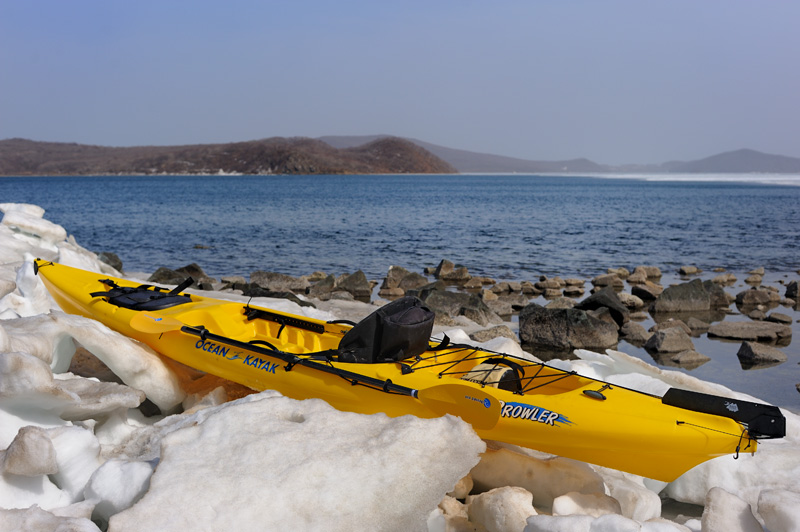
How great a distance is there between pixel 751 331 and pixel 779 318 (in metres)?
1.86

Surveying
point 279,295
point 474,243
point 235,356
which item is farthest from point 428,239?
point 235,356

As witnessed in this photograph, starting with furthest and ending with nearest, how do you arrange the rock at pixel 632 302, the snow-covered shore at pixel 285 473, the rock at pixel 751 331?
the rock at pixel 632 302 < the rock at pixel 751 331 < the snow-covered shore at pixel 285 473

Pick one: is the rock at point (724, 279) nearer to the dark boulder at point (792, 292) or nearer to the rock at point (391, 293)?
the dark boulder at point (792, 292)

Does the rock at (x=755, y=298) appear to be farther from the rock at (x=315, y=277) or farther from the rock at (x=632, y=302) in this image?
the rock at (x=315, y=277)

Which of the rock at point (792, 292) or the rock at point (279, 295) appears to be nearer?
the rock at point (279, 295)

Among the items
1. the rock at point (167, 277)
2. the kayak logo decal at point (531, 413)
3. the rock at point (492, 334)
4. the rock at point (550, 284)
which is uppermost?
the kayak logo decal at point (531, 413)

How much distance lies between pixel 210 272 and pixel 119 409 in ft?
52.3

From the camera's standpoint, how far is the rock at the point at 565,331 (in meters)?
11.1

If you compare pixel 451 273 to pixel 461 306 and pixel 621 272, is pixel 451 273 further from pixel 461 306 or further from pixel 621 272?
pixel 461 306

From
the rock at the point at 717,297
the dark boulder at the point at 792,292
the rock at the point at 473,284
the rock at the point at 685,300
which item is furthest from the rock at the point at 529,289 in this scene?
the dark boulder at the point at 792,292

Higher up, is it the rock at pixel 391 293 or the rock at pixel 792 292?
the rock at pixel 792 292

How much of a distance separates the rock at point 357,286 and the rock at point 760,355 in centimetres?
865

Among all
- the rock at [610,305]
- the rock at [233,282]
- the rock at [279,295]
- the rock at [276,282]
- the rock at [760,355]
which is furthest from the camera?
the rock at [233,282]

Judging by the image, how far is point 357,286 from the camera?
54.1 ft
